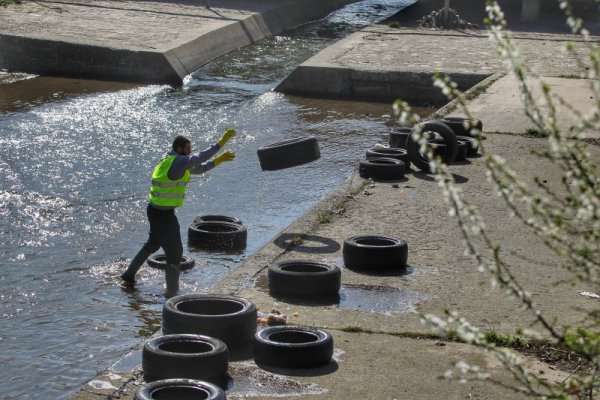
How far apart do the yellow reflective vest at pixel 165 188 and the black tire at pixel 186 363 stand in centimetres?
291

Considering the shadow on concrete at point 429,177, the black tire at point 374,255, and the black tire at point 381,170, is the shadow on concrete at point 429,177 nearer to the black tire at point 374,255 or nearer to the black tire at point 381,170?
the black tire at point 381,170

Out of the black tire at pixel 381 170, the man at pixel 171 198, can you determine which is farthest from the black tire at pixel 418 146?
the man at pixel 171 198

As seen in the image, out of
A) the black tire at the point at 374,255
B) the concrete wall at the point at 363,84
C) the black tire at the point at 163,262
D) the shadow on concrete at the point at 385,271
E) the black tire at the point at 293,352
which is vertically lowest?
the concrete wall at the point at 363,84

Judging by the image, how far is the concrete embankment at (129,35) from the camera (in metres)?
22.4

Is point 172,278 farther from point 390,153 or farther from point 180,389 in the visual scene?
point 390,153

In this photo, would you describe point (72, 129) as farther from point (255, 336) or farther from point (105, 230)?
point (255, 336)

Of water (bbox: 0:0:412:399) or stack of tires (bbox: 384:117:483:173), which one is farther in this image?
stack of tires (bbox: 384:117:483:173)

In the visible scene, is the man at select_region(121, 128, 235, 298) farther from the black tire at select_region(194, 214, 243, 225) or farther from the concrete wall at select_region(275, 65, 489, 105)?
the concrete wall at select_region(275, 65, 489, 105)

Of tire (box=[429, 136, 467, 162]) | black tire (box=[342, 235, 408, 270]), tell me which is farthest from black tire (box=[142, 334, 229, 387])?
tire (box=[429, 136, 467, 162])

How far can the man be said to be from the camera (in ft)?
33.0

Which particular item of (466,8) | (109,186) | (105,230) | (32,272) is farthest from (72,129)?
(466,8)

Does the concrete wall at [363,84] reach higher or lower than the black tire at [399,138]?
lower

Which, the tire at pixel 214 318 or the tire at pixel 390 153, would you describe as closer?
the tire at pixel 214 318

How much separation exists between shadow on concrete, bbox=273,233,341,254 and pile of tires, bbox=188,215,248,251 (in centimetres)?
80
